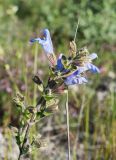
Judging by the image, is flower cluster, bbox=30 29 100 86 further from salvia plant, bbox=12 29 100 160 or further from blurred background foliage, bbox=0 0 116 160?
blurred background foliage, bbox=0 0 116 160

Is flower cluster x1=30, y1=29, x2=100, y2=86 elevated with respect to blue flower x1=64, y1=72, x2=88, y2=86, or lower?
elevated

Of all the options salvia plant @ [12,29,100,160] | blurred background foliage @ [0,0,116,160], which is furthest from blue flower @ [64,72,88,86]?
blurred background foliage @ [0,0,116,160]

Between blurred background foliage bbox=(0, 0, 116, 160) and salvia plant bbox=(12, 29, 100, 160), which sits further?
blurred background foliage bbox=(0, 0, 116, 160)

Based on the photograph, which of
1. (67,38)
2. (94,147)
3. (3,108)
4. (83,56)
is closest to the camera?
(83,56)

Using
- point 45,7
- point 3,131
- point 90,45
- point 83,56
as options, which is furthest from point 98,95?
point 83,56

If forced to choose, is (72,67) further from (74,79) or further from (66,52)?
(66,52)

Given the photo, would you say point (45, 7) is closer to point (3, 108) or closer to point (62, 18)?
point (62, 18)

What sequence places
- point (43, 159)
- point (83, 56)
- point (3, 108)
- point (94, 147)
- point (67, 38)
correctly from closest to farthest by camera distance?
point (83, 56) < point (43, 159) < point (94, 147) < point (3, 108) < point (67, 38)

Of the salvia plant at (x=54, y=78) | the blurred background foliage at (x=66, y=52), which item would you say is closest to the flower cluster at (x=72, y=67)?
the salvia plant at (x=54, y=78)

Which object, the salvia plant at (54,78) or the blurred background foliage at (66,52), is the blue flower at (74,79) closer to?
the salvia plant at (54,78)
